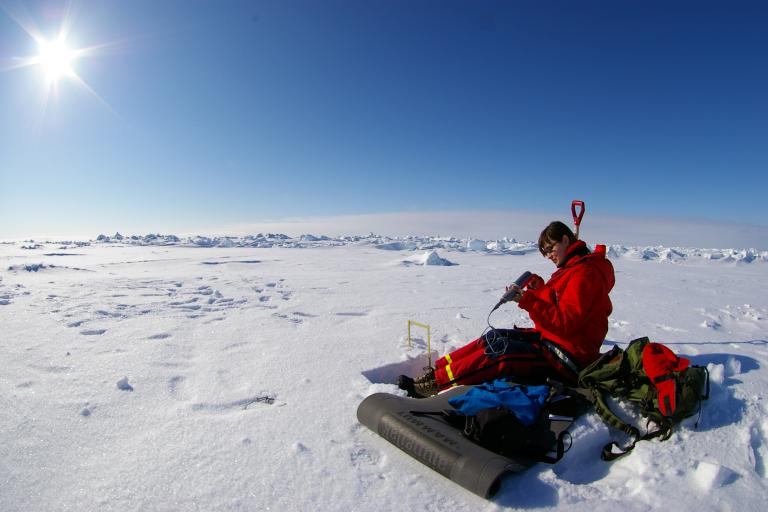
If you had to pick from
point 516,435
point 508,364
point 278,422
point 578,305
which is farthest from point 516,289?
point 278,422

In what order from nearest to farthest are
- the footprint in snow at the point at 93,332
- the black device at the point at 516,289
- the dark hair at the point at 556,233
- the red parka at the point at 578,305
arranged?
1. the red parka at the point at 578,305
2. the black device at the point at 516,289
3. the dark hair at the point at 556,233
4. the footprint in snow at the point at 93,332

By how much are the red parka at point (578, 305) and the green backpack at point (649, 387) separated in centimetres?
26

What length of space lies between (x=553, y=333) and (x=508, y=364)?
1.30 feet

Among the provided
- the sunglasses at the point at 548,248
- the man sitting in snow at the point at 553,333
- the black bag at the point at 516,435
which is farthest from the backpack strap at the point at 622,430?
the sunglasses at the point at 548,248

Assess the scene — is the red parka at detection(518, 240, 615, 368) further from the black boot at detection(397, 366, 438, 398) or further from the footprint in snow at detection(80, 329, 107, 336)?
the footprint in snow at detection(80, 329, 107, 336)

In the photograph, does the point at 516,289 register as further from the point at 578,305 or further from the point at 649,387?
the point at 649,387

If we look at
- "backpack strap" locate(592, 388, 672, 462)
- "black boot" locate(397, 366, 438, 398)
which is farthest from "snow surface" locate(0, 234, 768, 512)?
"black boot" locate(397, 366, 438, 398)

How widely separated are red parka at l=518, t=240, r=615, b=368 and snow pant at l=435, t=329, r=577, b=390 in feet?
0.43

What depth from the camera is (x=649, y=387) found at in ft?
7.19

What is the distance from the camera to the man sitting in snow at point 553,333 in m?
2.67

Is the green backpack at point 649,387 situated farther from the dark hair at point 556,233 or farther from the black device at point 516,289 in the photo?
the dark hair at point 556,233

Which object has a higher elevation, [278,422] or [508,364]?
[508,364]

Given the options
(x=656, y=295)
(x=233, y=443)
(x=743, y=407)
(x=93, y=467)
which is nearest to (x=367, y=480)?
(x=233, y=443)

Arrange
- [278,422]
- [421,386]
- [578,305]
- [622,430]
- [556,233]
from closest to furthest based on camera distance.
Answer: [622,430], [278,422], [578,305], [556,233], [421,386]
